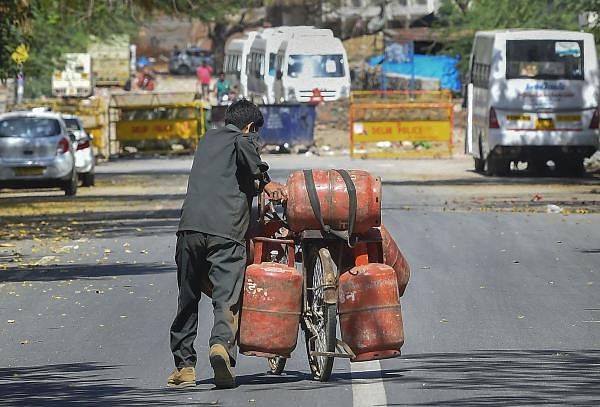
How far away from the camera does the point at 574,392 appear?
934 centimetres

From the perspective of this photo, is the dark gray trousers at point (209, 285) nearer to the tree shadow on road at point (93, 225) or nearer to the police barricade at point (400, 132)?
the tree shadow on road at point (93, 225)

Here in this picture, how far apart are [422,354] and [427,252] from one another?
791 centimetres

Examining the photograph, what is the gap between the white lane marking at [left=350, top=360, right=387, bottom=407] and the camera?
30.2ft

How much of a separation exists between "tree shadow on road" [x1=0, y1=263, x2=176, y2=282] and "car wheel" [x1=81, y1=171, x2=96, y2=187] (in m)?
16.4

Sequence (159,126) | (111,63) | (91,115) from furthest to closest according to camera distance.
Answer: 1. (111,63)
2. (91,115)
3. (159,126)

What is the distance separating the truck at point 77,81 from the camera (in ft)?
250

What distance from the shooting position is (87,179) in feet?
114

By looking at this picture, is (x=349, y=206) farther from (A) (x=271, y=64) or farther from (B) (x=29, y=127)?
(A) (x=271, y=64)

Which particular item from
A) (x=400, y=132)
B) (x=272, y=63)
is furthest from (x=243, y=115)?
(x=272, y=63)

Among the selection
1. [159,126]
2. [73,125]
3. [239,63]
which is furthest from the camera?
[239,63]

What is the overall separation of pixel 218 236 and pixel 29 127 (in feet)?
71.7

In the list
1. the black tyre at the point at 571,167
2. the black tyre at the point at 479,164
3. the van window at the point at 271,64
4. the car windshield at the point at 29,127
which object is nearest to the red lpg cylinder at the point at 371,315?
the car windshield at the point at 29,127

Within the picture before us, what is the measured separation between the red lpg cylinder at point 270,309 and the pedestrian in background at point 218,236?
67mm

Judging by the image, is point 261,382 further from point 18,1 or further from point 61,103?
point 61,103
